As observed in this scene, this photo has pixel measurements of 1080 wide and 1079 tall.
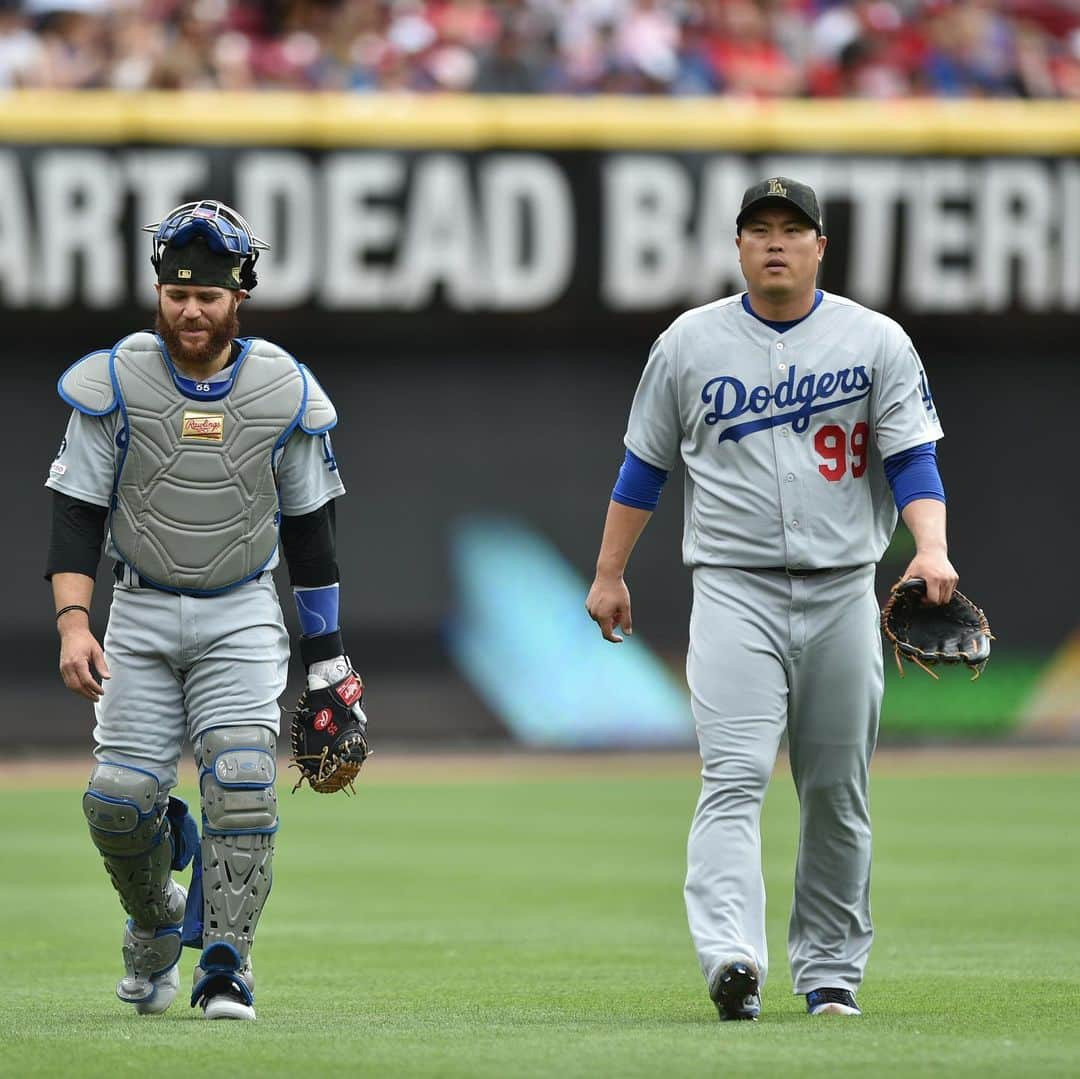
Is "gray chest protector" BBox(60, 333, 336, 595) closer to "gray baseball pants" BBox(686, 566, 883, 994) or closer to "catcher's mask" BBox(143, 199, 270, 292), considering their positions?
"catcher's mask" BBox(143, 199, 270, 292)

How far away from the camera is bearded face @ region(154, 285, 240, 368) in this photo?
615 cm

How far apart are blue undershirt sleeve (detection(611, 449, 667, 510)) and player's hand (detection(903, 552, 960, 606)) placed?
794 millimetres

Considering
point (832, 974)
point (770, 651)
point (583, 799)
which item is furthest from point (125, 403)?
point (583, 799)

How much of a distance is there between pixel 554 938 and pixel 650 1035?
2.89 metres

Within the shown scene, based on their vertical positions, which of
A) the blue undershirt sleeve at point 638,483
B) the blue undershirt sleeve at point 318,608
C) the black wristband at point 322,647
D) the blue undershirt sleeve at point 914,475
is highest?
the blue undershirt sleeve at point 914,475

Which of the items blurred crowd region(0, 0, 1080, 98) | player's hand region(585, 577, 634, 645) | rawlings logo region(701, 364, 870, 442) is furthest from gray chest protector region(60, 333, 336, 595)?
blurred crowd region(0, 0, 1080, 98)

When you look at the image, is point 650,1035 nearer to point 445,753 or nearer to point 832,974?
point 832,974

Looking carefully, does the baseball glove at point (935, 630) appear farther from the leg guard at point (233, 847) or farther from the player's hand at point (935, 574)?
the leg guard at point (233, 847)

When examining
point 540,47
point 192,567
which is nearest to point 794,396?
point 192,567

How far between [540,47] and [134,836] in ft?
44.3

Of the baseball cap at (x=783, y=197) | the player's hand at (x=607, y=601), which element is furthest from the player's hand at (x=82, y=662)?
the baseball cap at (x=783, y=197)

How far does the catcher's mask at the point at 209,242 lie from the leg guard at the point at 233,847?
1.23 meters

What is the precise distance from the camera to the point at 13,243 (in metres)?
17.6

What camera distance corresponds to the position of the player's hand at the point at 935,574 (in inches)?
231
